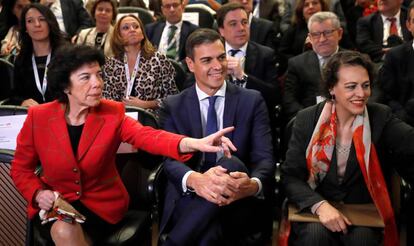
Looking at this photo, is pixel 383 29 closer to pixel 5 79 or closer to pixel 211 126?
pixel 211 126

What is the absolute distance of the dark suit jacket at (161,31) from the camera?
5.00m

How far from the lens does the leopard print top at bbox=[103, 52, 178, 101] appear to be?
13.1 ft

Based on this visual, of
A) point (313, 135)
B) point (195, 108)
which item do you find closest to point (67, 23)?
point (195, 108)

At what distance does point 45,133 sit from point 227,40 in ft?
6.44

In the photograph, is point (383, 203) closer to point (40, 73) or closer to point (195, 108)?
point (195, 108)

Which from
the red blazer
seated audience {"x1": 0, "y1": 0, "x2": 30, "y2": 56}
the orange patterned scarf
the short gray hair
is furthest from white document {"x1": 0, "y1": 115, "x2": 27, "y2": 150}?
the short gray hair

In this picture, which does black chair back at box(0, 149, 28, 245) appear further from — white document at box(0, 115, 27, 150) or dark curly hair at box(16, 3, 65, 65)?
dark curly hair at box(16, 3, 65, 65)

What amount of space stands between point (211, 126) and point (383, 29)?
259 centimetres

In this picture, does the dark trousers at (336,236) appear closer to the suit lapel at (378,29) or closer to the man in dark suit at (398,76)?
the man in dark suit at (398,76)

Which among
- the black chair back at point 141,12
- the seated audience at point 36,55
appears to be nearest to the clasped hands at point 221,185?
the seated audience at point 36,55

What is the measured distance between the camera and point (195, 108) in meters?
2.88

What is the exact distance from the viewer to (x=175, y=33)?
16.6 ft

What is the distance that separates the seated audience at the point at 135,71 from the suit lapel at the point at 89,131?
125cm

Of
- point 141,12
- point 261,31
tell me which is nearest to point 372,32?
point 261,31
